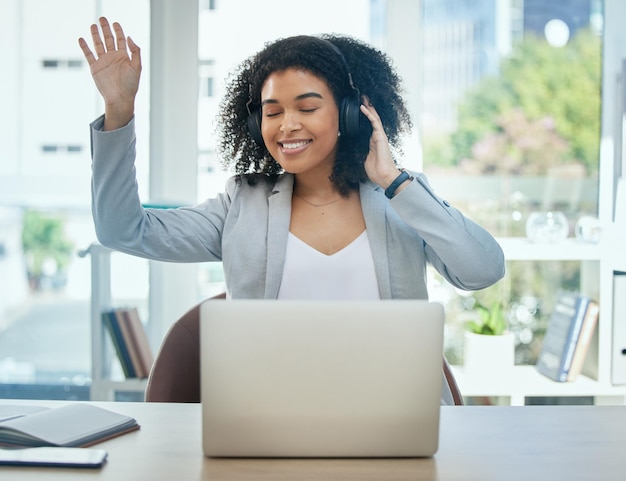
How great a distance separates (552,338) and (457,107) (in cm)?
105

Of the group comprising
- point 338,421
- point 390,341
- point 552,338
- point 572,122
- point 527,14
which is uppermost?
point 527,14

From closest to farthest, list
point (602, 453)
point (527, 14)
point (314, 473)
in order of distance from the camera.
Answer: point (314, 473) → point (602, 453) → point (527, 14)

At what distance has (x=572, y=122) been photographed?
3.15m

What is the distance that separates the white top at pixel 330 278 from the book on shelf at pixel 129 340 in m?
1.12

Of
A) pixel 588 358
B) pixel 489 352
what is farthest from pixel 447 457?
pixel 588 358

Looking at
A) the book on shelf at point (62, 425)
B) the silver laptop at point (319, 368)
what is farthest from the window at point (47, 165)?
the silver laptop at point (319, 368)

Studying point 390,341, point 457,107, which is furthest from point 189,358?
point 457,107

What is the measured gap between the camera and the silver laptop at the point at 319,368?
102 centimetres

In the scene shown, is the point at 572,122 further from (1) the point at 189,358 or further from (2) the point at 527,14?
(1) the point at 189,358

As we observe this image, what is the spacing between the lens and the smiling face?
5.57 ft

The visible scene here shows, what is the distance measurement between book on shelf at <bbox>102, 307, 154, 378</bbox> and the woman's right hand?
1.23 m

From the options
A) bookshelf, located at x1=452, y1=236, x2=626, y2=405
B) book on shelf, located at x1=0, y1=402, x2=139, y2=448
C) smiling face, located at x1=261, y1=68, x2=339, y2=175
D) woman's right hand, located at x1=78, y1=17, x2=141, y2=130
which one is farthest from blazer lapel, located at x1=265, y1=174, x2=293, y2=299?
bookshelf, located at x1=452, y1=236, x2=626, y2=405

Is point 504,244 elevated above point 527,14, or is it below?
below

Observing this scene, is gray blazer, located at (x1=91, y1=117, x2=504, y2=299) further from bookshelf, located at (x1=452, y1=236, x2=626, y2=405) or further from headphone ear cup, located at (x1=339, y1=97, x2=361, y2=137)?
bookshelf, located at (x1=452, y1=236, x2=626, y2=405)
